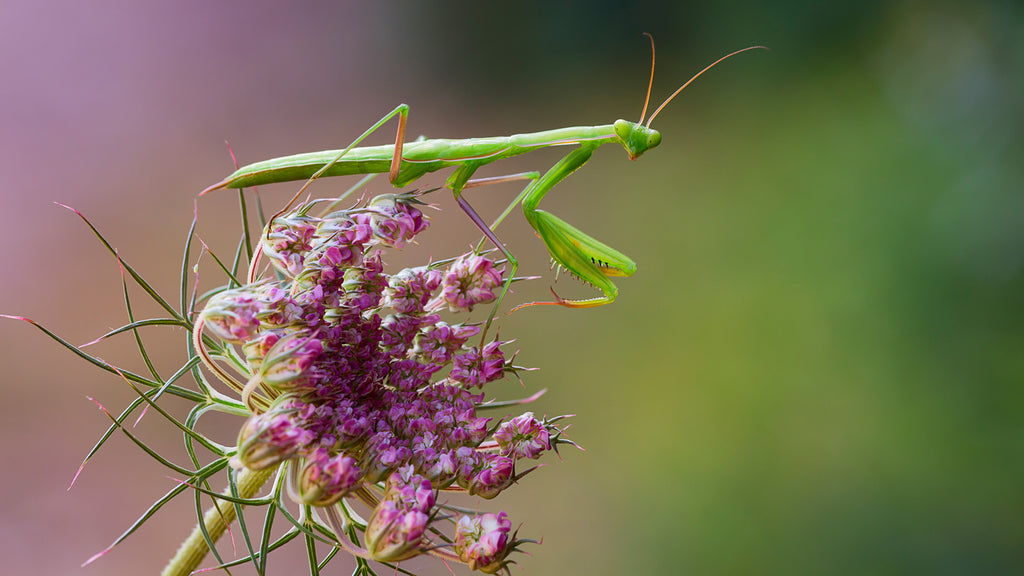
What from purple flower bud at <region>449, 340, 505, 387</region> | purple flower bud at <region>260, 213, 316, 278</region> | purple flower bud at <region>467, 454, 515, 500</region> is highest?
purple flower bud at <region>260, 213, 316, 278</region>

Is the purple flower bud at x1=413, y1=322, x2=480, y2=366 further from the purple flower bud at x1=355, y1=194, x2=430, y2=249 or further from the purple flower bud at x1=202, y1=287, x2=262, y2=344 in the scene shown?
the purple flower bud at x1=202, y1=287, x2=262, y2=344

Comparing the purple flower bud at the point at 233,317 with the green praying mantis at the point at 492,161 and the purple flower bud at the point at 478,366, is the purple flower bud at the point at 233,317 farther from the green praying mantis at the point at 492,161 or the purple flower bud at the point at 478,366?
the green praying mantis at the point at 492,161

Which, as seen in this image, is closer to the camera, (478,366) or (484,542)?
(484,542)

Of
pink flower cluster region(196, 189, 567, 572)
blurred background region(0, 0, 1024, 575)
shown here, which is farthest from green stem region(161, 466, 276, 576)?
blurred background region(0, 0, 1024, 575)

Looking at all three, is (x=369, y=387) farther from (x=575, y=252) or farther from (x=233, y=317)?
(x=575, y=252)

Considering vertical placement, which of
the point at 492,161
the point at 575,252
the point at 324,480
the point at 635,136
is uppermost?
the point at 635,136

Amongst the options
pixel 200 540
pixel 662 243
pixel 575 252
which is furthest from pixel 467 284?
pixel 662 243

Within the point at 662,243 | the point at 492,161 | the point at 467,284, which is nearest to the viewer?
the point at 467,284

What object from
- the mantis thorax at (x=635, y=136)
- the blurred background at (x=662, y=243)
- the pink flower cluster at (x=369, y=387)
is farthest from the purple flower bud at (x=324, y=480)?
the blurred background at (x=662, y=243)
